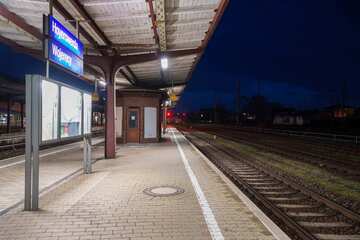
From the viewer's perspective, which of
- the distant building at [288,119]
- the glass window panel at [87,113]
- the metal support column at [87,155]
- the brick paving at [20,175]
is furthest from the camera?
the distant building at [288,119]

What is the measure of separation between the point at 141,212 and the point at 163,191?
1.88 meters

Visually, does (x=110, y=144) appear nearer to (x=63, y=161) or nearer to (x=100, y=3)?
(x=63, y=161)

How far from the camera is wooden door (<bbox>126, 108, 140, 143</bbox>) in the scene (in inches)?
910

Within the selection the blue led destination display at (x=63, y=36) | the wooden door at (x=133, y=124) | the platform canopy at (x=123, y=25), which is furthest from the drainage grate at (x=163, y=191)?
the wooden door at (x=133, y=124)

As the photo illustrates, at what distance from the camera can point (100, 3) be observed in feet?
29.0

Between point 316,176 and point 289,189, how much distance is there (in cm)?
275

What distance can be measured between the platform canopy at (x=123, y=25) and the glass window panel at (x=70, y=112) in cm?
214

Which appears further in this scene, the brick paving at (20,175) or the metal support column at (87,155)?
the metal support column at (87,155)

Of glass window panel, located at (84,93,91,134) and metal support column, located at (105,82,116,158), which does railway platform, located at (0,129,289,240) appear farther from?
metal support column, located at (105,82,116,158)

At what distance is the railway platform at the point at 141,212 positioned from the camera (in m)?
5.30

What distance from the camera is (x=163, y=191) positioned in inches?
328

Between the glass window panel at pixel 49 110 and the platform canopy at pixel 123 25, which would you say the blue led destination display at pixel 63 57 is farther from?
the platform canopy at pixel 123 25

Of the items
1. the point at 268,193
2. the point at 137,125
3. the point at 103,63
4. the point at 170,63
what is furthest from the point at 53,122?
the point at 137,125

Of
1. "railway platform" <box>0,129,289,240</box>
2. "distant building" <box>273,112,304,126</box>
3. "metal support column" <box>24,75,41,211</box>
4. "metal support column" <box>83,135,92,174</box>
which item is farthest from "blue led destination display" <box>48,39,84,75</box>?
"distant building" <box>273,112,304,126</box>
